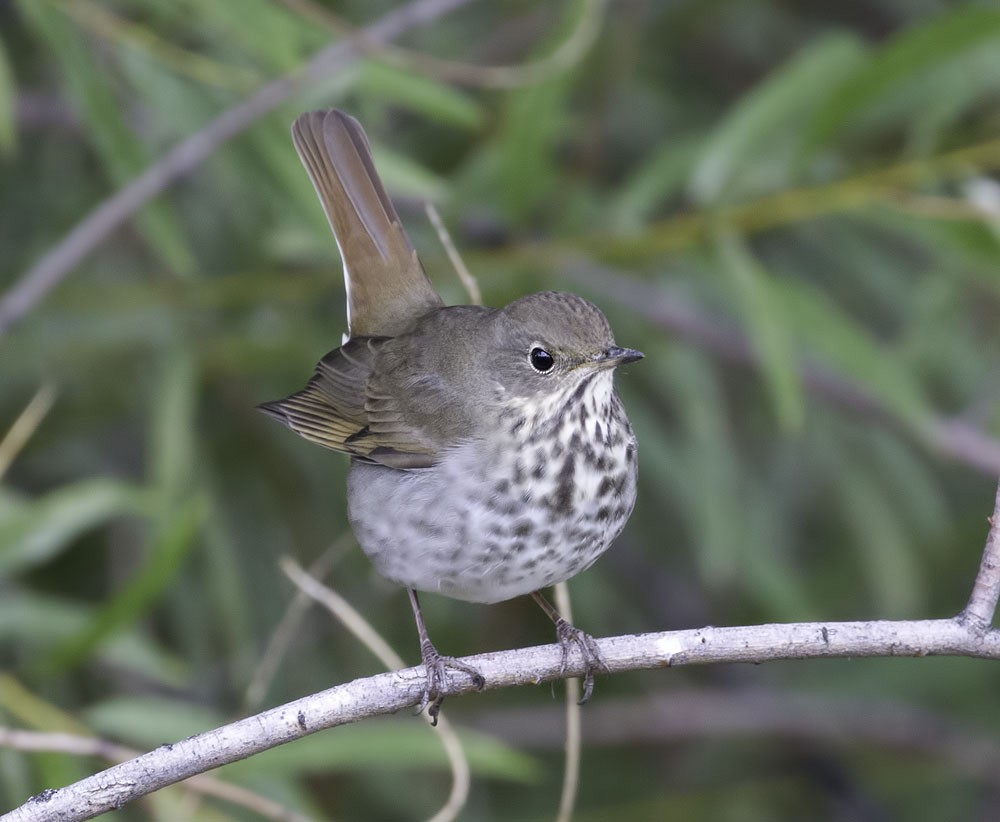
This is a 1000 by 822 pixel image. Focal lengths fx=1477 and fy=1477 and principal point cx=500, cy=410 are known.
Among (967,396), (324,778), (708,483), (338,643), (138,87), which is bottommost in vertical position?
(324,778)

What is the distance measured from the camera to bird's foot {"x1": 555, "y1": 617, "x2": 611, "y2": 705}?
2626 mm

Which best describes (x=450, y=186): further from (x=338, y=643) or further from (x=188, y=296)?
(x=338, y=643)

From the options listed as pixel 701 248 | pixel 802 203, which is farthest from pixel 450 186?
pixel 802 203

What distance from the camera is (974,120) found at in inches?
202

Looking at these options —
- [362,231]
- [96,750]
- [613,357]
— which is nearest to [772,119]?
[362,231]

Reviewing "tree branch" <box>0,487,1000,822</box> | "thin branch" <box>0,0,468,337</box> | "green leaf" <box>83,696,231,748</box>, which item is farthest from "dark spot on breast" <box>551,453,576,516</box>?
"thin branch" <box>0,0,468,337</box>

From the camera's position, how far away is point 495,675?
8.40 ft

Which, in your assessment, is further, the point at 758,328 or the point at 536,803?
the point at 536,803

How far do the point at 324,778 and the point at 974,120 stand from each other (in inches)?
127

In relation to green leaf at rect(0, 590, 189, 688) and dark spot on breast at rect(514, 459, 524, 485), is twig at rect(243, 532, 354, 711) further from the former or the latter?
dark spot on breast at rect(514, 459, 524, 485)

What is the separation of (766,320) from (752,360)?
75 cm

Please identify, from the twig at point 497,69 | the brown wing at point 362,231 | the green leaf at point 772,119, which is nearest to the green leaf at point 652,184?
the green leaf at point 772,119

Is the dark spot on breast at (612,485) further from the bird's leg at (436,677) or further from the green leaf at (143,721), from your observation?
the green leaf at (143,721)

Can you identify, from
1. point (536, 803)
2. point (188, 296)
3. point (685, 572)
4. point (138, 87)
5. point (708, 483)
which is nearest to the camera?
point (138, 87)
